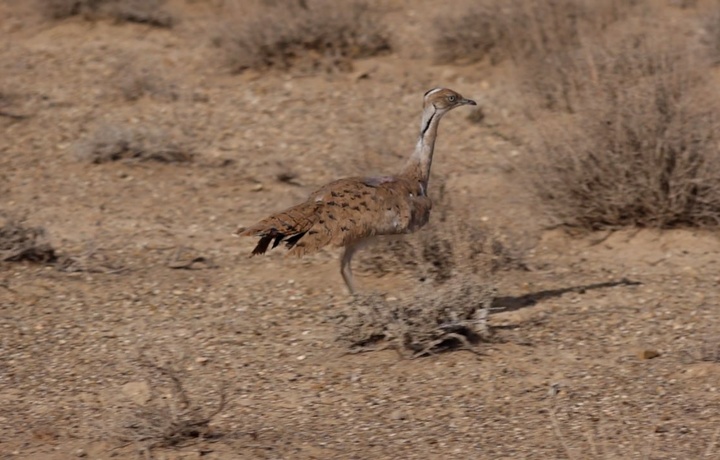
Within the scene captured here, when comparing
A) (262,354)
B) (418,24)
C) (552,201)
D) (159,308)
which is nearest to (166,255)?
(159,308)

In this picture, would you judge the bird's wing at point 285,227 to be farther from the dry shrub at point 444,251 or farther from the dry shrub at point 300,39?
the dry shrub at point 300,39

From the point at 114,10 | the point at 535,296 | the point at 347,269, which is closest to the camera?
the point at 347,269

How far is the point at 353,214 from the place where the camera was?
21.6ft

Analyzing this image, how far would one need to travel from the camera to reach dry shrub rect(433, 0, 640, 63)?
35.2 feet

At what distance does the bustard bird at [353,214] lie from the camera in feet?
21.0

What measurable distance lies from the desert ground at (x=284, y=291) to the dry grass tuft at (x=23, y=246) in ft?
0.10

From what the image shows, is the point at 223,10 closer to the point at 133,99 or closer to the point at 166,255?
the point at 133,99

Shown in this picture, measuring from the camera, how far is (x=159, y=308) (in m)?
7.22

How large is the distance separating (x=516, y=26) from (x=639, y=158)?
3.24m

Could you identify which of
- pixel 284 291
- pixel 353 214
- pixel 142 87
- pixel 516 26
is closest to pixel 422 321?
pixel 353 214

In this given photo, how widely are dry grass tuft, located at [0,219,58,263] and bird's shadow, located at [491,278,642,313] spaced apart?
2.81m

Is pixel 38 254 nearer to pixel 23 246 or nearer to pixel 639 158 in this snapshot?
pixel 23 246

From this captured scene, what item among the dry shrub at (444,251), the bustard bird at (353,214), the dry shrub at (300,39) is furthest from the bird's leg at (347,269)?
the dry shrub at (300,39)

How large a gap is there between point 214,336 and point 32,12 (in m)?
6.82
